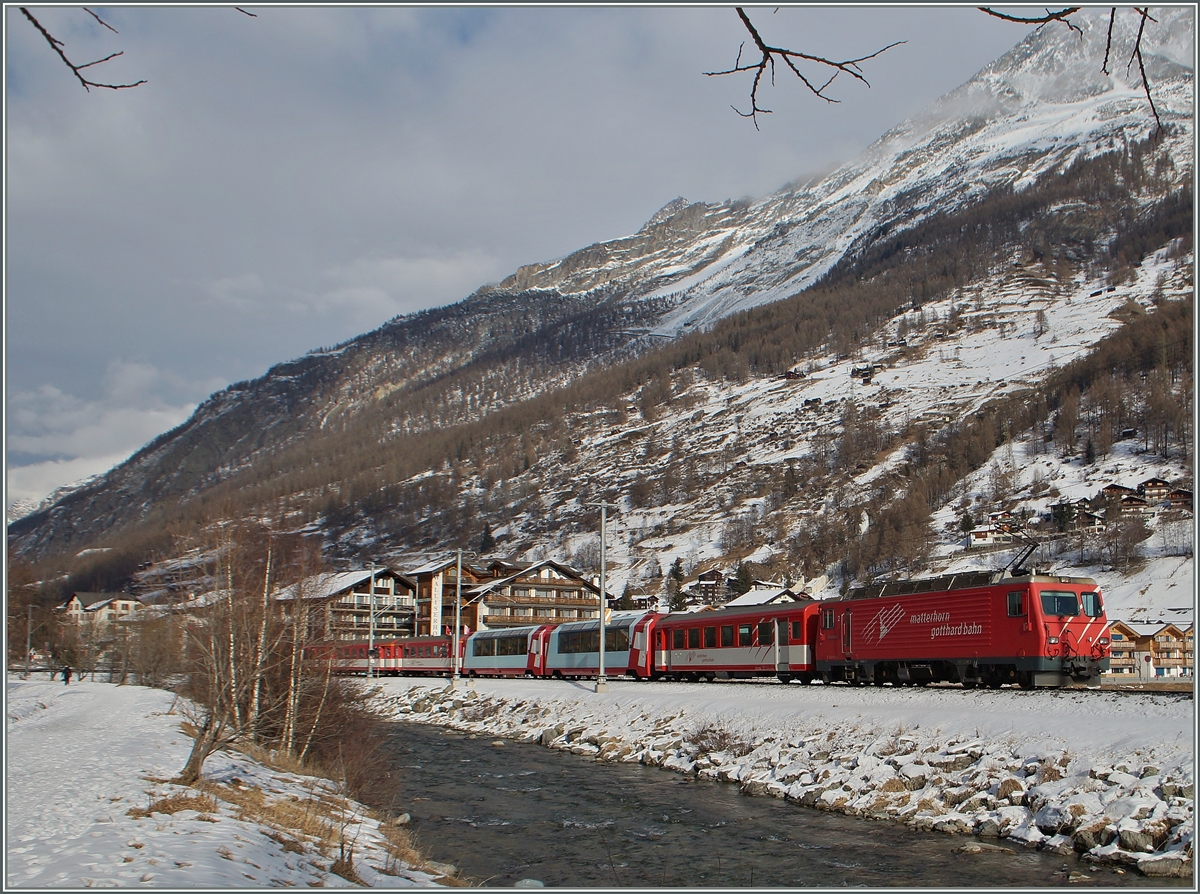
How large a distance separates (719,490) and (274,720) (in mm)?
155531

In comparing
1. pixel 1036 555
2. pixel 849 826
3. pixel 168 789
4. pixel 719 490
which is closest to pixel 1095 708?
pixel 849 826

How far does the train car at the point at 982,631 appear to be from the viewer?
25094mm

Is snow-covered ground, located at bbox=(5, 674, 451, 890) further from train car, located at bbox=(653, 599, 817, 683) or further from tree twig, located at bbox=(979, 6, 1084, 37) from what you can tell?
train car, located at bbox=(653, 599, 817, 683)

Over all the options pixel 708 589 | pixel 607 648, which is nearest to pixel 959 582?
pixel 607 648

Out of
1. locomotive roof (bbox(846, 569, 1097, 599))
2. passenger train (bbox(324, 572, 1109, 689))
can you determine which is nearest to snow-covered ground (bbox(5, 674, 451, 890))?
passenger train (bbox(324, 572, 1109, 689))

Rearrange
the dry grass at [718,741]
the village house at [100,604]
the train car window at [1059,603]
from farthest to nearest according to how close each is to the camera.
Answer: the village house at [100,604] → the dry grass at [718,741] → the train car window at [1059,603]

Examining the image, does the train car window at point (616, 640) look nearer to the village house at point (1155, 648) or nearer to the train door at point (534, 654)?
the train door at point (534, 654)

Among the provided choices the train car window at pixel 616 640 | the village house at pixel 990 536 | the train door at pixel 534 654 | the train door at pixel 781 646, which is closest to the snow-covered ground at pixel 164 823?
the train door at pixel 781 646

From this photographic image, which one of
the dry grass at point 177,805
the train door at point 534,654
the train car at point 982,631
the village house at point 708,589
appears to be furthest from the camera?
the village house at point 708,589

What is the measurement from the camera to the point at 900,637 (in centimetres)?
2900

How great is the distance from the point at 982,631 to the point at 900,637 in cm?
323

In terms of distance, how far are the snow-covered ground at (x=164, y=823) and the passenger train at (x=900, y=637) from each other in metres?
7.89

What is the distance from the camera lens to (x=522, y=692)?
146ft

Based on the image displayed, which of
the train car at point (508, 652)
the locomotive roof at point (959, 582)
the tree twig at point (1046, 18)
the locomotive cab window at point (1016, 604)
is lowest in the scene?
the train car at point (508, 652)
